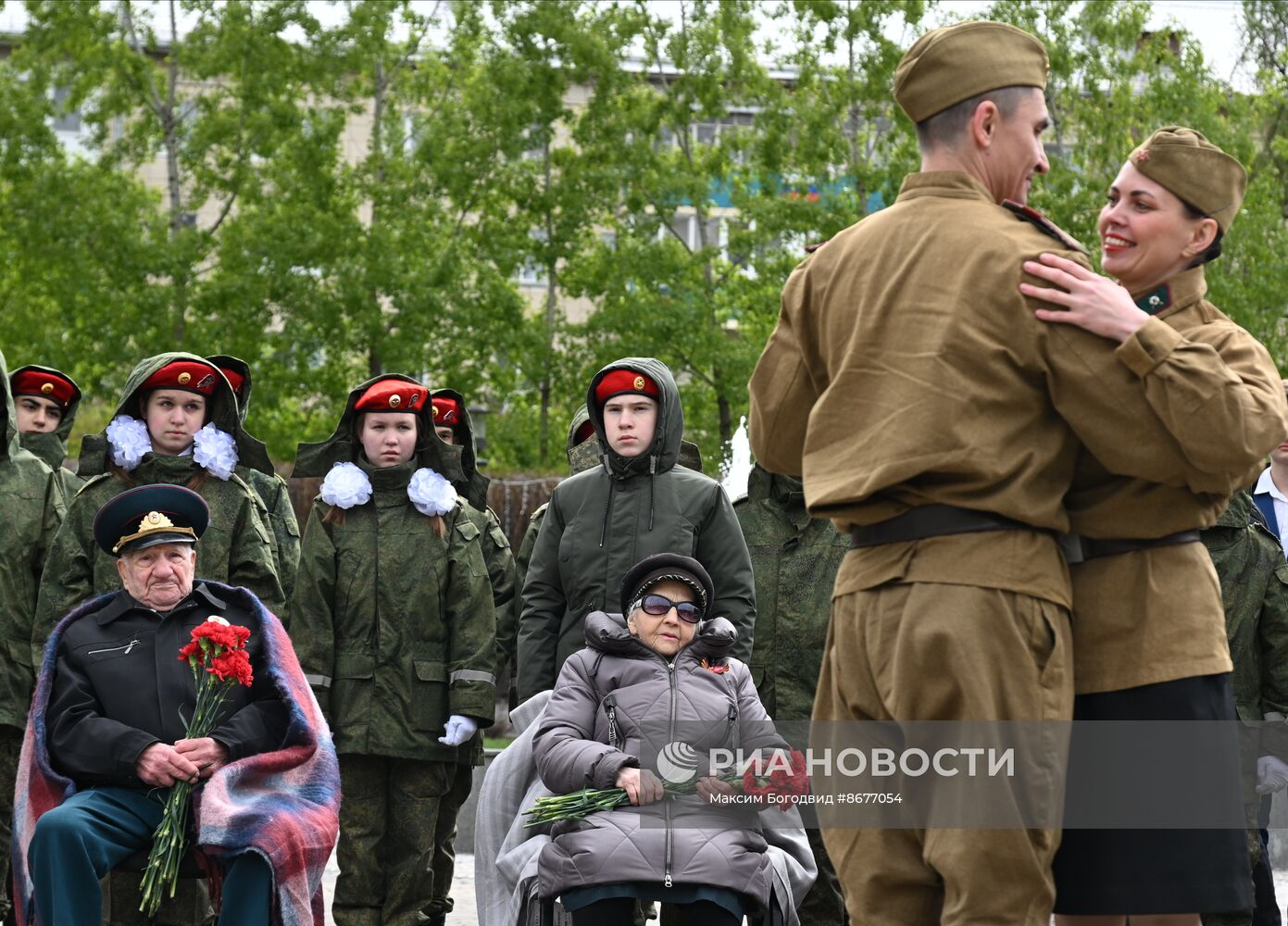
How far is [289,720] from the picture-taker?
6461mm

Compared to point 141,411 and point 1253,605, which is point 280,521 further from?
point 1253,605

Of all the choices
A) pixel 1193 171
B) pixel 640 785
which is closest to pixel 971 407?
pixel 1193 171

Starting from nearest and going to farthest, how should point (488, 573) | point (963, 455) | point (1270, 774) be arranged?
1. point (963, 455)
2. point (1270, 774)
3. point (488, 573)

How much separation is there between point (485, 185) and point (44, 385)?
1262cm

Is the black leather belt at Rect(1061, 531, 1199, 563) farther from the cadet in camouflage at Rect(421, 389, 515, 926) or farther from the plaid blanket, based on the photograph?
the cadet in camouflage at Rect(421, 389, 515, 926)

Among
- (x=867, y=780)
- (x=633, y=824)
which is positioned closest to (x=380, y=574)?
(x=633, y=824)

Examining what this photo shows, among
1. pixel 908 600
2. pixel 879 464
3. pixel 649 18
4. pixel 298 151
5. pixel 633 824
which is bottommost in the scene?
pixel 633 824

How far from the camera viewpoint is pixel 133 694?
A: 6.45m

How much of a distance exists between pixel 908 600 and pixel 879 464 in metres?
0.27

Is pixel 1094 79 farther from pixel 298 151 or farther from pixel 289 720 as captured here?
pixel 289 720

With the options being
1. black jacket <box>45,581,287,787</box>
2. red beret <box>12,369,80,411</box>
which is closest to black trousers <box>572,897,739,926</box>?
black jacket <box>45,581,287,787</box>

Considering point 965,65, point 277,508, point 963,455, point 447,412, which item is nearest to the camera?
point 963,455

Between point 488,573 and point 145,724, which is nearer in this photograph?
point 145,724

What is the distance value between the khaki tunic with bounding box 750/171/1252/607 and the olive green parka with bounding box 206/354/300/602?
5588 millimetres
